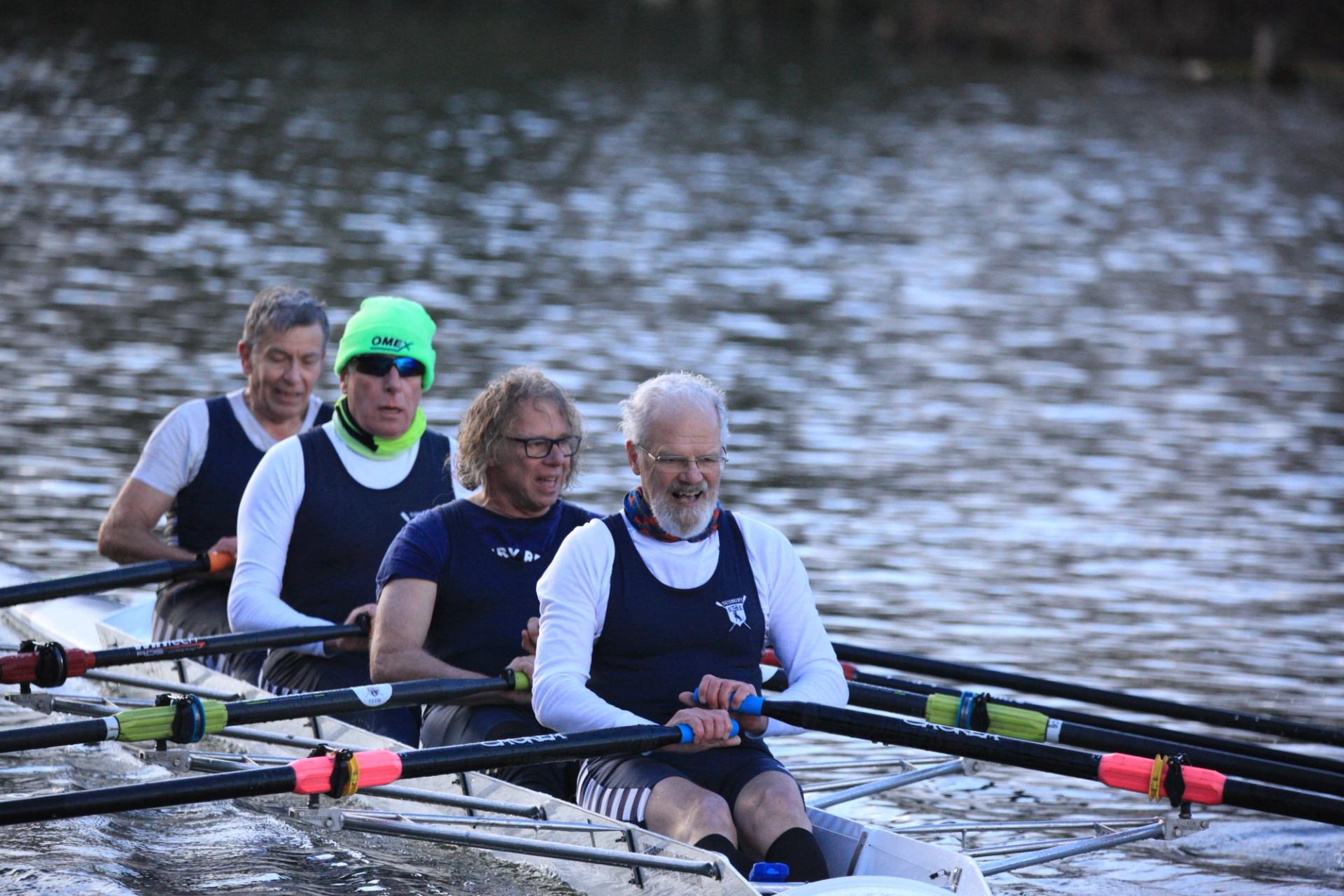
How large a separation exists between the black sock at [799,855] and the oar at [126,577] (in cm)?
318

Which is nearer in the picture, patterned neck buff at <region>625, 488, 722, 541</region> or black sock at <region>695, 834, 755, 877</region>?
black sock at <region>695, 834, 755, 877</region>

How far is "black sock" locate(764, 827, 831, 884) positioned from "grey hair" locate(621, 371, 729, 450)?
42.6 inches

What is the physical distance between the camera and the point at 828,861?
17.5ft

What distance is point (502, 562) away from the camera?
611cm

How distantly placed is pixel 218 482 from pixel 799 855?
3506mm

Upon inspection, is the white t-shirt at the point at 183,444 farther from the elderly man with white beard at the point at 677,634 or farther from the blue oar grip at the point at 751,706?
the blue oar grip at the point at 751,706

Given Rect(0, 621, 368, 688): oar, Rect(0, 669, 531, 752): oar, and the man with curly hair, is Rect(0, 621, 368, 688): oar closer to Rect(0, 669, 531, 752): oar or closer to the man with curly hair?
the man with curly hair

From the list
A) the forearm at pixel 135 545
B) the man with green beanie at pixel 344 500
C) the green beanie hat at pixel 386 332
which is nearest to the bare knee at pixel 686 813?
the man with green beanie at pixel 344 500

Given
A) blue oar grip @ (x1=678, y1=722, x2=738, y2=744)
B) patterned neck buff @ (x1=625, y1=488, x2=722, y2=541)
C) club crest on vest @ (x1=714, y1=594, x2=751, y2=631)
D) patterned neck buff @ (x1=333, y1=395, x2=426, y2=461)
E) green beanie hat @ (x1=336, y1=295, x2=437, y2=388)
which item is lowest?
blue oar grip @ (x1=678, y1=722, x2=738, y2=744)

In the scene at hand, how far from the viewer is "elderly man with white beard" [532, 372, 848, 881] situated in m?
5.23

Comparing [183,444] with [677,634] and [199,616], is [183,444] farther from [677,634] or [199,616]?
[677,634]

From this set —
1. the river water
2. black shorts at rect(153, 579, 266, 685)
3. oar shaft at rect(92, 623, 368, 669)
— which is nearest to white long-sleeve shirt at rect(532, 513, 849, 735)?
the river water

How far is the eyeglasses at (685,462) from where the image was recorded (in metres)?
5.23

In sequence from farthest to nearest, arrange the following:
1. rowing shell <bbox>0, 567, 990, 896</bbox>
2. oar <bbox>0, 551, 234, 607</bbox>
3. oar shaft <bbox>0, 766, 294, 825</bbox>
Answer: oar <bbox>0, 551, 234, 607</bbox>, rowing shell <bbox>0, 567, 990, 896</bbox>, oar shaft <bbox>0, 766, 294, 825</bbox>
